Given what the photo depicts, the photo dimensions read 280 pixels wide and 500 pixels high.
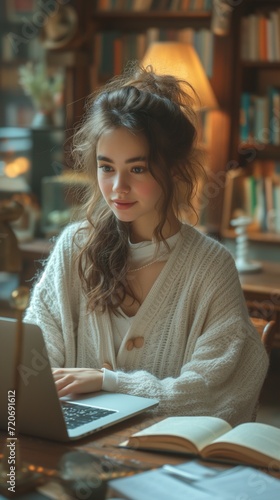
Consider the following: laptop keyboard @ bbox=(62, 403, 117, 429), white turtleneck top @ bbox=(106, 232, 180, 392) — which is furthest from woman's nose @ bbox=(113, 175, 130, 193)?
laptop keyboard @ bbox=(62, 403, 117, 429)

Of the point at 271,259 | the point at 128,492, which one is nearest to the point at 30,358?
the point at 128,492

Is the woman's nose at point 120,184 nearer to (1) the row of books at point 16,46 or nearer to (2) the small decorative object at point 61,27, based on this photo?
(2) the small decorative object at point 61,27

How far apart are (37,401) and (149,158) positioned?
666 millimetres

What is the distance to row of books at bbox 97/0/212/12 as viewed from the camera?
14.6 feet

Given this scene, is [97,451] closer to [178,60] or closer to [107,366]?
[107,366]

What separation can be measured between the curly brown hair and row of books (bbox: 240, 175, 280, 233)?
2.35 meters

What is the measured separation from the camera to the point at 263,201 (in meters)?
4.38

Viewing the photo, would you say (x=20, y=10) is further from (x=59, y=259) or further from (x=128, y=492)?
(x=128, y=492)

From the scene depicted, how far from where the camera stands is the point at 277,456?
1.37m

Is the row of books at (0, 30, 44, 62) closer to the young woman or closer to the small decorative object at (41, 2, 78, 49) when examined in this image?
the small decorative object at (41, 2, 78, 49)

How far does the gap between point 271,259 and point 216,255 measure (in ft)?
8.15

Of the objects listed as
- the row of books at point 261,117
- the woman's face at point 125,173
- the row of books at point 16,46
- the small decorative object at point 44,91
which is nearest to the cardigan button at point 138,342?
the woman's face at point 125,173

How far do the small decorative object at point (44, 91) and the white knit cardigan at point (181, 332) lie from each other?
2998 millimetres

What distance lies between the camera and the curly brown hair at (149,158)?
1910 mm
